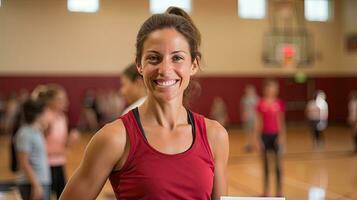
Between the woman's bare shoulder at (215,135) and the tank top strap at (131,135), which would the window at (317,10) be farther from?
the tank top strap at (131,135)

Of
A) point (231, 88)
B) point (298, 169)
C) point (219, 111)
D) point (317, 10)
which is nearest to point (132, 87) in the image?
point (298, 169)

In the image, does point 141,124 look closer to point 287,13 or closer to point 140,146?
point 140,146

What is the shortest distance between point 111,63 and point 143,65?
46.4 ft

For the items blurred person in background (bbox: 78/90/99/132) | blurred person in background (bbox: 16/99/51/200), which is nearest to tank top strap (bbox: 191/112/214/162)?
blurred person in background (bbox: 16/99/51/200)

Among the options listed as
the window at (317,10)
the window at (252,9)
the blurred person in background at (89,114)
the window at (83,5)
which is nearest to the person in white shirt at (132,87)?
the blurred person in background at (89,114)

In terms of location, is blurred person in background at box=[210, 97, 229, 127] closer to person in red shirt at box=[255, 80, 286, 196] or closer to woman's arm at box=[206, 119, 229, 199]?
person in red shirt at box=[255, 80, 286, 196]

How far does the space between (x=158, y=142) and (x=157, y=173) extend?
0.33 ft

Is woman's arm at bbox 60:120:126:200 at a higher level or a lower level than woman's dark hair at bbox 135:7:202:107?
lower

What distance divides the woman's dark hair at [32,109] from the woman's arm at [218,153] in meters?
2.40

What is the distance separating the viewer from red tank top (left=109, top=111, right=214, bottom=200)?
1.16m

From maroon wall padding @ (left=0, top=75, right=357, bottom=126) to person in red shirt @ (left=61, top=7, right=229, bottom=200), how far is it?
13100mm

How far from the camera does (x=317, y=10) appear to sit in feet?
A: 56.1

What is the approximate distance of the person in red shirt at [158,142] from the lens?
3.81ft

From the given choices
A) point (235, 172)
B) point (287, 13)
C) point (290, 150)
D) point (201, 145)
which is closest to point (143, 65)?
point (201, 145)
